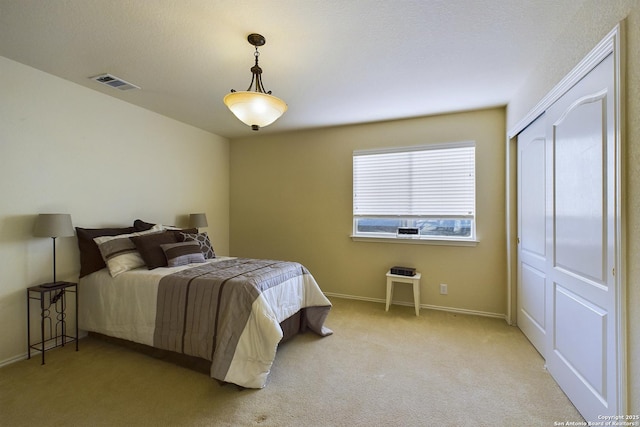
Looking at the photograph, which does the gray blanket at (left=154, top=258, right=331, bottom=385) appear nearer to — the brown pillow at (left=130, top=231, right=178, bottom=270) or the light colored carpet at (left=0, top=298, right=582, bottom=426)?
the light colored carpet at (left=0, top=298, right=582, bottom=426)

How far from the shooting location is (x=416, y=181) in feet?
12.5

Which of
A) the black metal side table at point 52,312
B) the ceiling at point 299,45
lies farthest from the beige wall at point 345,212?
the black metal side table at point 52,312

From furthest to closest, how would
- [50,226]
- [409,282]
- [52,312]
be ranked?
[409,282]
[52,312]
[50,226]

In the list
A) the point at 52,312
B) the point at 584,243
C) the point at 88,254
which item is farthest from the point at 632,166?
the point at 52,312

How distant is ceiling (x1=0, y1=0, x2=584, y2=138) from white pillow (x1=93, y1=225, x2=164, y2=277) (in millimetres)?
1594

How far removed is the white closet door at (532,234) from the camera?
7.99ft

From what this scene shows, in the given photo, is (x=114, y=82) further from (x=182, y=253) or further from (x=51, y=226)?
(x=182, y=253)

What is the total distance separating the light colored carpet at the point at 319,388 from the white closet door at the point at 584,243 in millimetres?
339

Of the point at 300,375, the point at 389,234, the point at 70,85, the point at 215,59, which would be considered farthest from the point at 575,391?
the point at 70,85

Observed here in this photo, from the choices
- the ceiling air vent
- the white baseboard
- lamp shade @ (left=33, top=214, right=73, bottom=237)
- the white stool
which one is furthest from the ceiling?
the white baseboard

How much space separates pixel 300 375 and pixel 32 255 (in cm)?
265

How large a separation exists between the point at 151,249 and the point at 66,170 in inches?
45.5

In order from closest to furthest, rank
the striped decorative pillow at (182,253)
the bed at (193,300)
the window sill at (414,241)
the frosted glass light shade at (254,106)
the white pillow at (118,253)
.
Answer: the frosted glass light shade at (254,106) < the bed at (193,300) < the white pillow at (118,253) < the striped decorative pillow at (182,253) < the window sill at (414,241)

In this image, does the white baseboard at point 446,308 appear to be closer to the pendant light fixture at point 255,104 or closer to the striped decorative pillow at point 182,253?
the striped decorative pillow at point 182,253
